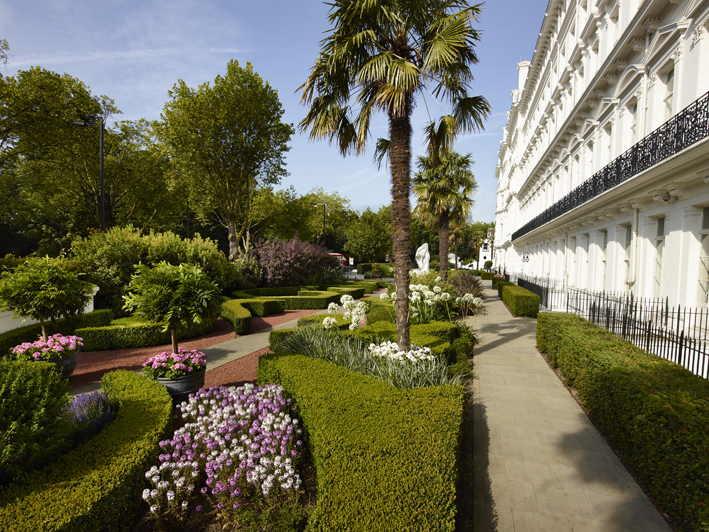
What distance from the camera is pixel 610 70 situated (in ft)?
41.3

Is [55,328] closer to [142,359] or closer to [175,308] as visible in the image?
[142,359]

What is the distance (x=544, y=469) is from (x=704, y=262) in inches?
284

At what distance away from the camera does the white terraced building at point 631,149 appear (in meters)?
8.24

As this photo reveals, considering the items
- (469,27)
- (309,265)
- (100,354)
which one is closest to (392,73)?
(469,27)

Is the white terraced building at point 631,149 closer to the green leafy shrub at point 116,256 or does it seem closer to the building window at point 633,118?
the building window at point 633,118

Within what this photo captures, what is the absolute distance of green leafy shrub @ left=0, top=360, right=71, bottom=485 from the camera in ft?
10.5

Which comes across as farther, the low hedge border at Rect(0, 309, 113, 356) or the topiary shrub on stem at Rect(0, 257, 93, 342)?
the low hedge border at Rect(0, 309, 113, 356)

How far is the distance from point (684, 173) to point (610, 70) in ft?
22.3

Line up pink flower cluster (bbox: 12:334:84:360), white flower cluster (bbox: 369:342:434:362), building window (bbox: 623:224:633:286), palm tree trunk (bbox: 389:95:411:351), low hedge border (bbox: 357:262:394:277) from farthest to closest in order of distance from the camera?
low hedge border (bbox: 357:262:394:277) → building window (bbox: 623:224:633:286) → pink flower cluster (bbox: 12:334:84:360) → palm tree trunk (bbox: 389:95:411:351) → white flower cluster (bbox: 369:342:434:362)

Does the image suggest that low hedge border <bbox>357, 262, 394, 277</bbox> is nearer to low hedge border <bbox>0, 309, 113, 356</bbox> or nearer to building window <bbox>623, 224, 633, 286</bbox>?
building window <bbox>623, 224, 633, 286</bbox>

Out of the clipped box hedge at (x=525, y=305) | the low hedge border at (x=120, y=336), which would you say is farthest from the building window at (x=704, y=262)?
the low hedge border at (x=120, y=336)

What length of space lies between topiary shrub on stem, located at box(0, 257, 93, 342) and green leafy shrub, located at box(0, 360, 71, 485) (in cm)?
566

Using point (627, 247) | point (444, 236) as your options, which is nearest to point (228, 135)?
point (444, 236)

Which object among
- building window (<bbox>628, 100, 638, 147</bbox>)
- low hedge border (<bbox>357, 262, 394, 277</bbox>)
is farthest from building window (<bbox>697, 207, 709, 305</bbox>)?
low hedge border (<bbox>357, 262, 394, 277</bbox>)
